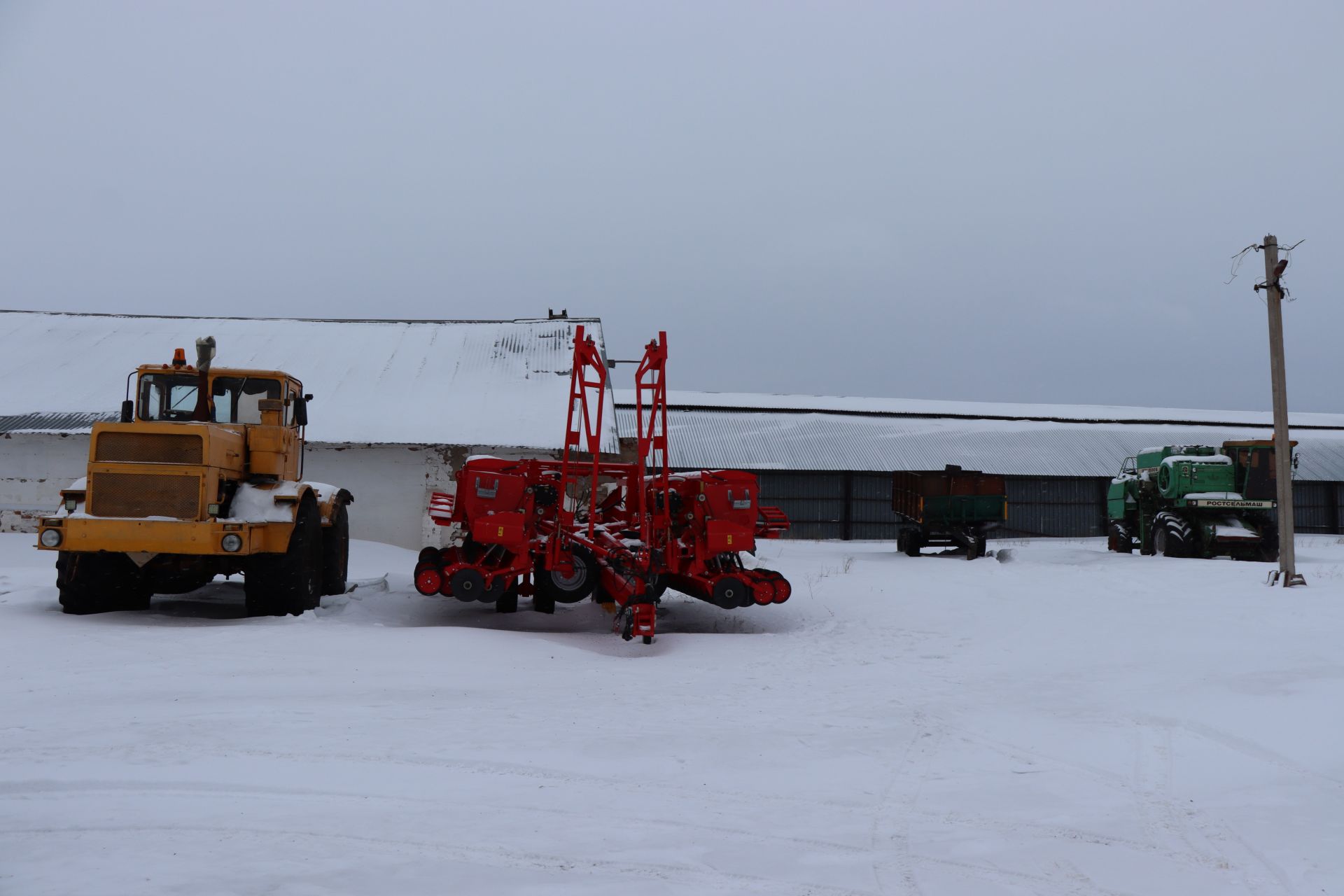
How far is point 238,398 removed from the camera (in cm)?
1142

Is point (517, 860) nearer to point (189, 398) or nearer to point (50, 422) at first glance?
point (189, 398)

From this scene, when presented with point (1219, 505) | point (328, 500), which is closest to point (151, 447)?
point (328, 500)

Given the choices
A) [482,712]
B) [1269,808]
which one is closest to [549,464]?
[482,712]

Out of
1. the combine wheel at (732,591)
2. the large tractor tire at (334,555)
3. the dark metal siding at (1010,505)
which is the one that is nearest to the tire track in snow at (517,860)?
the combine wheel at (732,591)

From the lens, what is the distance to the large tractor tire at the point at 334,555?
12344 millimetres

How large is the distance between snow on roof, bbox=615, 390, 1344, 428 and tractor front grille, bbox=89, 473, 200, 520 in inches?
1040

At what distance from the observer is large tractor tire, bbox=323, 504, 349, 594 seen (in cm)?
1234

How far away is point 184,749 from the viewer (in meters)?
5.49

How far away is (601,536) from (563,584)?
44.6 inches

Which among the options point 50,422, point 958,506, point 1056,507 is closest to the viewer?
point 50,422

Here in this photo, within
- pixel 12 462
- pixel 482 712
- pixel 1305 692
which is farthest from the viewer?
pixel 12 462

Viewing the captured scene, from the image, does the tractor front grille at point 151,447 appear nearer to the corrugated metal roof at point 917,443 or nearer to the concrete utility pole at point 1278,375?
the concrete utility pole at point 1278,375

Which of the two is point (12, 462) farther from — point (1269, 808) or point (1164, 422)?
point (1164, 422)

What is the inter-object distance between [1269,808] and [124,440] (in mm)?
10113
